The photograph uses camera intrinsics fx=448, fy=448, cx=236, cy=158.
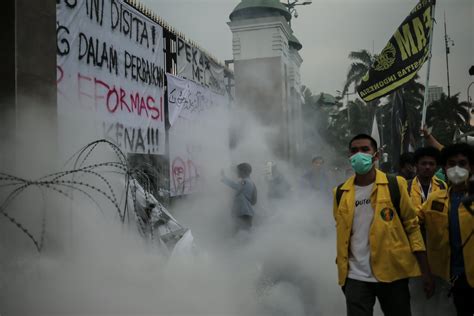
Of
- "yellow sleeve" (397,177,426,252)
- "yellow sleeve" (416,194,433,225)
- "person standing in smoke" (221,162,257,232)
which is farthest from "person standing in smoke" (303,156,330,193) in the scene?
"yellow sleeve" (397,177,426,252)

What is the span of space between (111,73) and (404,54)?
3.68 metres

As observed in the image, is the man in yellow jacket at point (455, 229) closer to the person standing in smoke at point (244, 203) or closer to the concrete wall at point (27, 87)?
the concrete wall at point (27, 87)

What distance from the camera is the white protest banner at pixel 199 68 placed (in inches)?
286

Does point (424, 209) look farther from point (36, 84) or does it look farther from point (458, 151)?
point (36, 84)

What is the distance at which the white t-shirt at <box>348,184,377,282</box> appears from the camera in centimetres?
278

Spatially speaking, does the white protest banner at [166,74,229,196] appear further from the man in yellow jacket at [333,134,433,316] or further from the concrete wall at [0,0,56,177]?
the man in yellow jacket at [333,134,433,316]

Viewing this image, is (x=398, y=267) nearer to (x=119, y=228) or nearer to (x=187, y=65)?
(x=119, y=228)

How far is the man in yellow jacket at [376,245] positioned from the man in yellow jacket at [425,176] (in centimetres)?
76

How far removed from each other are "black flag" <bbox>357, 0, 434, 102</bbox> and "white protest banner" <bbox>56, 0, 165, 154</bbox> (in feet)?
9.90

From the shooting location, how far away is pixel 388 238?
2.71 meters

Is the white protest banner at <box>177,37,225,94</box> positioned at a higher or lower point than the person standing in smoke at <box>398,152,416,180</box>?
higher

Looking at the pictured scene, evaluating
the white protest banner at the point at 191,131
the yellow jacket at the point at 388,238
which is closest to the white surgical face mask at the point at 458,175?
the yellow jacket at the point at 388,238

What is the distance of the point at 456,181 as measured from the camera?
2965 mm

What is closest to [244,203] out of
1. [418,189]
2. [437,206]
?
[418,189]
